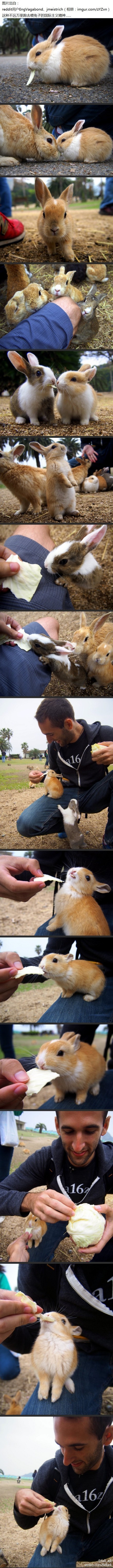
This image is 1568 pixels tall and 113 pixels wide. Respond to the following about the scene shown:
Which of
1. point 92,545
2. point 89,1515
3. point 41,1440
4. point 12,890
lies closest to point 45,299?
point 92,545

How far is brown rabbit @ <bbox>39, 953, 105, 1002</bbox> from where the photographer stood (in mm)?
4973

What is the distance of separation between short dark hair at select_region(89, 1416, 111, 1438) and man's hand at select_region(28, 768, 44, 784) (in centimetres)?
278

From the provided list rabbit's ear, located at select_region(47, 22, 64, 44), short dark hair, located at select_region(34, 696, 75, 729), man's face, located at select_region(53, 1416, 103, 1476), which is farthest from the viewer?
man's face, located at select_region(53, 1416, 103, 1476)

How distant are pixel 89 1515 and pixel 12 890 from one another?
2768mm

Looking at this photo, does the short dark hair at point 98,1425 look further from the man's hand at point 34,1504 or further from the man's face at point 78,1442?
the man's hand at point 34,1504

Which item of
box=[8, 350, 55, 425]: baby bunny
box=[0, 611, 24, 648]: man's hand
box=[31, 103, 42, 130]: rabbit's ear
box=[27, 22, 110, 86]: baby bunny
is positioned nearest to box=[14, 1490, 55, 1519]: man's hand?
box=[0, 611, 24, 648]: man's hand

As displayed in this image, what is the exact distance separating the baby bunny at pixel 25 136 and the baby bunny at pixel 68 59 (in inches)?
6.4

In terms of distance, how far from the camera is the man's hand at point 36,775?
5020mm

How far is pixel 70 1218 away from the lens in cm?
497

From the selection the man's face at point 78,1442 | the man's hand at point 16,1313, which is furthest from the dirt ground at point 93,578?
the man's face at point 78,1442

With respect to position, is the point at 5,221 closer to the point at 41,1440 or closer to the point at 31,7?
the point at 31,7

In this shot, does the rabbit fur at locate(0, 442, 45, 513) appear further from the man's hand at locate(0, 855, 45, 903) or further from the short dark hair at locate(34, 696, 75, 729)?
the man's hand at locate(0, 855, 45, 903)

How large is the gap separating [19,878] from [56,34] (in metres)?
3.53

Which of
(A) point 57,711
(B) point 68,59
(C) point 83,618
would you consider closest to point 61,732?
(A) point 57,711
